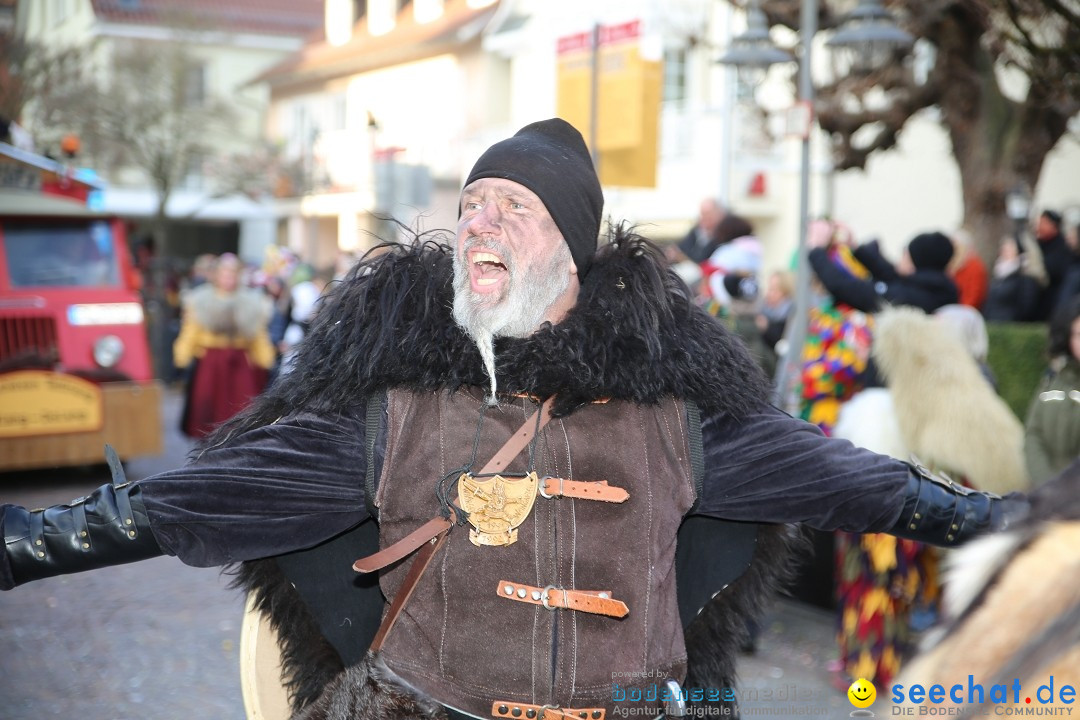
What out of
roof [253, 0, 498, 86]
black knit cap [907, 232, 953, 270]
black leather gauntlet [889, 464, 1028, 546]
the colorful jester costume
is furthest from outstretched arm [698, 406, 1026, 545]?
roof [253, 0, 498, 86]

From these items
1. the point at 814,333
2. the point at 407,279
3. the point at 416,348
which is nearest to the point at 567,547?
the point at 416,348

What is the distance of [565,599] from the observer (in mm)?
2566

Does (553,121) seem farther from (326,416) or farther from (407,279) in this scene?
(326,416)

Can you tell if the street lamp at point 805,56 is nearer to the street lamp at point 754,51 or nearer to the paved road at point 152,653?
the street lamp at point 754,51

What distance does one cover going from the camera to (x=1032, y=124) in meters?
10.1

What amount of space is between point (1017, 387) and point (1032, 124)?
11.0ft

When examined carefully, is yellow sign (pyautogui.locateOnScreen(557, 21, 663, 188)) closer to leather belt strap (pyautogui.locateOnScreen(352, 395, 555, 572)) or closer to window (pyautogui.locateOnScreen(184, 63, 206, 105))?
leather belt strap (pyautogui.locateOnScreen(352, 395, 555, 572))

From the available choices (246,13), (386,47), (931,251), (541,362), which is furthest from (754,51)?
(246,13)

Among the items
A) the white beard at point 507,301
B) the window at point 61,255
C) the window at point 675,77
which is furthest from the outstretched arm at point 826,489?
the window at point 675,77

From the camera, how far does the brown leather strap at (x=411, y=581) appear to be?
262cm

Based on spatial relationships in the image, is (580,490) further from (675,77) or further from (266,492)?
(675,77)

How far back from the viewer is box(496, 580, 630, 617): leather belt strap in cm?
256

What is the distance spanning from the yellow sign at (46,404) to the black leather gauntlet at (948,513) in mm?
8237

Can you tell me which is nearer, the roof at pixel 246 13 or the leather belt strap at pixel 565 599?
the leather belt strap at pixel 565 599
